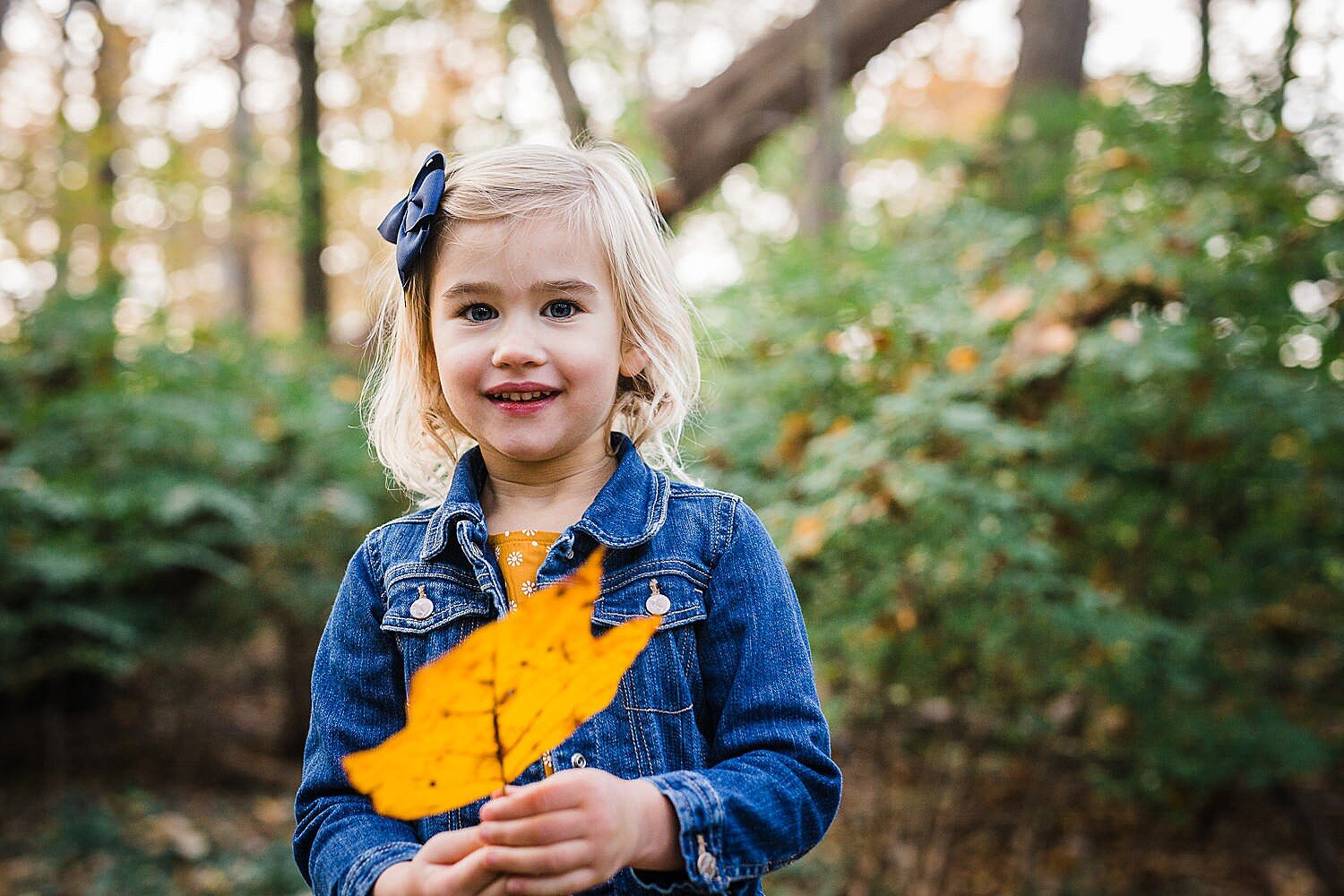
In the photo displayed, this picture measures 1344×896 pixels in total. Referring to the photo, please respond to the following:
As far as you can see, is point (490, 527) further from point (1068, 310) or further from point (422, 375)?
point (1068, 310)

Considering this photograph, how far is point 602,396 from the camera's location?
127cm

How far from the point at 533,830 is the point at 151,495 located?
3516 mm

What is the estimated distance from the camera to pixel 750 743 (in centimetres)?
118

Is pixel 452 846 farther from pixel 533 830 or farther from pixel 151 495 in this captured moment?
pixel 151 495

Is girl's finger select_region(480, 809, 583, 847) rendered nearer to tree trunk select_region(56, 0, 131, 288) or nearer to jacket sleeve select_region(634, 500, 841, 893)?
jacket sleeve select_region(634, 500, 841, 893)

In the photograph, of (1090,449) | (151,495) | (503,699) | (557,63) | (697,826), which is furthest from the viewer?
(557,63)

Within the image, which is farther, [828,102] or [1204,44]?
[828,102]

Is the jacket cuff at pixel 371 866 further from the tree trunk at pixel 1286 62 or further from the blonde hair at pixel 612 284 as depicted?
the tree trunk at pixel 1286 62

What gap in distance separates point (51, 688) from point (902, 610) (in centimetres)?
374

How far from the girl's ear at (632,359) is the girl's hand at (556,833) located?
0.57 m

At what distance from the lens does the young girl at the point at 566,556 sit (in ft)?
3.87

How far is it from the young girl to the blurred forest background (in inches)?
26.0

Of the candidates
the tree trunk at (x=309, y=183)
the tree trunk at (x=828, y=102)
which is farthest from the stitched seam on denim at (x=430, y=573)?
the tree trunk at (x=309, y=183)

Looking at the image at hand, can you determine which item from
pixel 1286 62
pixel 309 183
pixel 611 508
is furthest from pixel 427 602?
pixel 309 183
